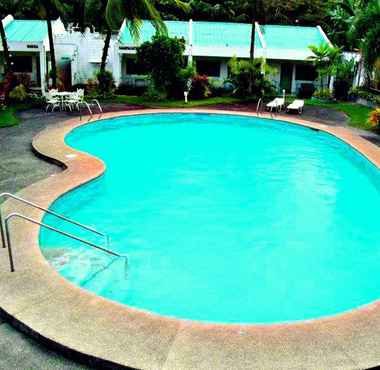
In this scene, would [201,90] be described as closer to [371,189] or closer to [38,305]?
[371,189]

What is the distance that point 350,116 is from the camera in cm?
2166

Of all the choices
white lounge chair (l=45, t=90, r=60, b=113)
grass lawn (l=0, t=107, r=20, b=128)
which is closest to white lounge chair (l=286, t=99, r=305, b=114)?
white lounge chair (l=45, t=90, r=60, b=113)

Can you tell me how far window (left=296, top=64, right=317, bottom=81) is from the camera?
3009cm

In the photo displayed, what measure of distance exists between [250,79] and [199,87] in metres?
2.83

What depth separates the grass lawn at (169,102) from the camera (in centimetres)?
2369

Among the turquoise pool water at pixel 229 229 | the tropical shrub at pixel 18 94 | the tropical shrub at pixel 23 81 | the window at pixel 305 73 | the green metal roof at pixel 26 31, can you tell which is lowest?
the turquoise pool water at pixel 229 229

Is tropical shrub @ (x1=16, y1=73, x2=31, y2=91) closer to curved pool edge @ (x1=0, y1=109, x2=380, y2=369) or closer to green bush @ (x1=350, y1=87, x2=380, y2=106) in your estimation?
green bush @ (x1=350, y1=87, x2=380, y2=106)

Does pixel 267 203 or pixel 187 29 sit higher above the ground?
pixel 187 29

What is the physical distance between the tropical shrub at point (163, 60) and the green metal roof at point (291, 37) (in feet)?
23.0

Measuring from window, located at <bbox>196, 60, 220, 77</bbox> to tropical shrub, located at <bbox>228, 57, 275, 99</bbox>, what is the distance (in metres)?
4.05

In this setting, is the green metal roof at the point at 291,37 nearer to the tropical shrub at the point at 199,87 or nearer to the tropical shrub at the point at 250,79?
the tropical shrub at the point at 250,79

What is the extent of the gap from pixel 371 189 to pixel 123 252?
7.27 metres

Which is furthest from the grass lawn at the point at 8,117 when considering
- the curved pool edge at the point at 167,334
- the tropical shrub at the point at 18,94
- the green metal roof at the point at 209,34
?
the curved pool edge at the point at 167,334

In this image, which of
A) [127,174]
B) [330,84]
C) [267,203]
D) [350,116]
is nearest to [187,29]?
[330,84]
